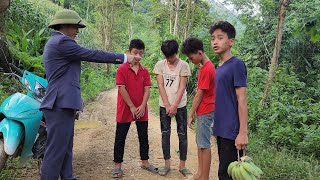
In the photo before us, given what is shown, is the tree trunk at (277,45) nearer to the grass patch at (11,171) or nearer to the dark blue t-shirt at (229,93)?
the dark blue t-shirt at (229,93)

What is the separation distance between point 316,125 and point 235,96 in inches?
142

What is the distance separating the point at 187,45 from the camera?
3.73 metres

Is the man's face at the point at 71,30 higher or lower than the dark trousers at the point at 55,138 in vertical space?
higher

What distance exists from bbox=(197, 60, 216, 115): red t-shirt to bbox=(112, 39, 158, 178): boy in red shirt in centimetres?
82

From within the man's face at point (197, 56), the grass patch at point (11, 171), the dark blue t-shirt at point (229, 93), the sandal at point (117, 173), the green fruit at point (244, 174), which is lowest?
the sandal at point (117, 173)

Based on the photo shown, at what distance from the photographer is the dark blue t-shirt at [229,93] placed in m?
2.63

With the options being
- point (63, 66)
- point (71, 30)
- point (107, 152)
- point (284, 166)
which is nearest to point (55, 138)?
point (63, 66)

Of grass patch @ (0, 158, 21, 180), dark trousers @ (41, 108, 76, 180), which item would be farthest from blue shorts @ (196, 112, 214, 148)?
grass patch @ (0, 158, 21, 180)

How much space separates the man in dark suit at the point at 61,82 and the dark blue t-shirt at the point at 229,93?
1.07 m

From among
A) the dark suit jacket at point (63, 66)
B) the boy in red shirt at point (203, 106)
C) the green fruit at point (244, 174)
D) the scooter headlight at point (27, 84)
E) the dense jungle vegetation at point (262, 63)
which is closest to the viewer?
the green fruit at point (244, 174)

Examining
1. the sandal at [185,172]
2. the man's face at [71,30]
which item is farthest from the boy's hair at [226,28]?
the sandal at [185,172]

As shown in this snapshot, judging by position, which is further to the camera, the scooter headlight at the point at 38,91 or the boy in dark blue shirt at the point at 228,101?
the scooter headlight at the point at 38,91

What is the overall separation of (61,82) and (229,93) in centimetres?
157

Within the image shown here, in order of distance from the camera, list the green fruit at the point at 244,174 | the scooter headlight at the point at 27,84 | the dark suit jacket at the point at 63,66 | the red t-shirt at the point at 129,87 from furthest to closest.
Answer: the red t-shirt at the point at 129,87, the scooter headlight at the point at 27,84, the dark suit jacket at the point at 63,66, the green fruit at the point at 244,174
